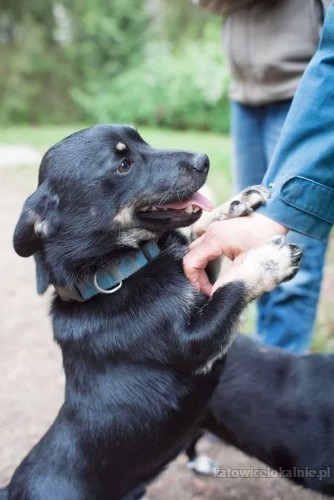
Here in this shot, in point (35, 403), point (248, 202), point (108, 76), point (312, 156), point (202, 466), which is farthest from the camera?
point (108, 76)

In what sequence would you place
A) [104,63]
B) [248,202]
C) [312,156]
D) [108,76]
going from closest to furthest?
[312,156]
[248,202]
[108,76]
[104,63]

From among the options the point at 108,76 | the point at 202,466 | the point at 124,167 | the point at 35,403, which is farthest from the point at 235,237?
the point at 108,76

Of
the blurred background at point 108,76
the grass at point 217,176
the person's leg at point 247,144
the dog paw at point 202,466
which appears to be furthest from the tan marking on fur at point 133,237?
the blurred background at point 108,76

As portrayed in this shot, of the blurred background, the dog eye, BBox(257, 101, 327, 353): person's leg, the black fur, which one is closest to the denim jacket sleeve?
the black fur

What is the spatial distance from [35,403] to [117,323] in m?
1.85

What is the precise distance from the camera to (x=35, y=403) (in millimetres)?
3754

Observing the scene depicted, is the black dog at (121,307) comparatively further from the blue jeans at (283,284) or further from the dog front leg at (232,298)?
the blue jeans at (283,284)

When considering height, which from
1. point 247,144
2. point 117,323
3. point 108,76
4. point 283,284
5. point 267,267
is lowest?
point 108,76

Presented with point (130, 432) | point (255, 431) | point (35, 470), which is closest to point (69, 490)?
point (35, 470)

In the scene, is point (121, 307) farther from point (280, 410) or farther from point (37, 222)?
point (280, 410)

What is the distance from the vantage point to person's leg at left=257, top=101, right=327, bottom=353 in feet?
10.7

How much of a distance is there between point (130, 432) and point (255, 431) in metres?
0.61

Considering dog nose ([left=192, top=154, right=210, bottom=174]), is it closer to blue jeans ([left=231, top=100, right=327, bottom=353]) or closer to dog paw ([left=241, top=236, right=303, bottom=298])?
dog paw ([left=241, top=236, right=303, bottom=298])

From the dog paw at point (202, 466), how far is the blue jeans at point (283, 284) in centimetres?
87
